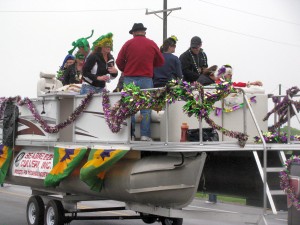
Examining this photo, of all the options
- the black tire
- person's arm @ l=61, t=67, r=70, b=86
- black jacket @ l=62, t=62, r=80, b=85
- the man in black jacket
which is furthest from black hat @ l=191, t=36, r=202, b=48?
the black tire

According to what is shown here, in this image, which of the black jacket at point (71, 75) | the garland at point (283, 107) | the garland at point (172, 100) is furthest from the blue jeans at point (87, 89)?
the garland at point (283, 107)

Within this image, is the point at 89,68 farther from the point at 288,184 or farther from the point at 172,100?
the point at 288,184

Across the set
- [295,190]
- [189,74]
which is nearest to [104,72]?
[189,74]

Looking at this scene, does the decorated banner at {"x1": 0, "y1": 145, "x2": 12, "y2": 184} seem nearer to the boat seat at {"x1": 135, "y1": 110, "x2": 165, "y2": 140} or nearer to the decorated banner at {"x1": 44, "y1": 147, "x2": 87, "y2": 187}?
the decorated banner at {"x1": 44, "y1": 147, "x2": 87, "y2": 187}

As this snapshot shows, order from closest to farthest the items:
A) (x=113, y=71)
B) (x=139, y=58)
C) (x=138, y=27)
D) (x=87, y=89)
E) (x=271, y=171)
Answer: (x=271, y=171)
(x=139, y=58)
(x=138, y=27)
(x=87, y=89)
(x=113, y=71)

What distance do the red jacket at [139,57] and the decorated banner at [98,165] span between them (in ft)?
4.26

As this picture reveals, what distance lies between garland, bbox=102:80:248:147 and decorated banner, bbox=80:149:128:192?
0.37 meters

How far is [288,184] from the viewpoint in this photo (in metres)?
8.13

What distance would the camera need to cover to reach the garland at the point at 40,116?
10171 millimetres

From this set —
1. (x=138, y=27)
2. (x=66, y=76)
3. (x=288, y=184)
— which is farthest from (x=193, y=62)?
(x=288, y=184)

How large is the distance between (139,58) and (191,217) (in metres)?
2.58

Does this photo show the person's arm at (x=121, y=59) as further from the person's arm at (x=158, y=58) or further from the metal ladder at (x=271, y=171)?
the metal ladder at (x=271, y=171)

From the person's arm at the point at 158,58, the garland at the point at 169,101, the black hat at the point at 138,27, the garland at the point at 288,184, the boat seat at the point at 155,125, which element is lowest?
the garland at the point at 288,184

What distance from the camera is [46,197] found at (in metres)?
11.5
